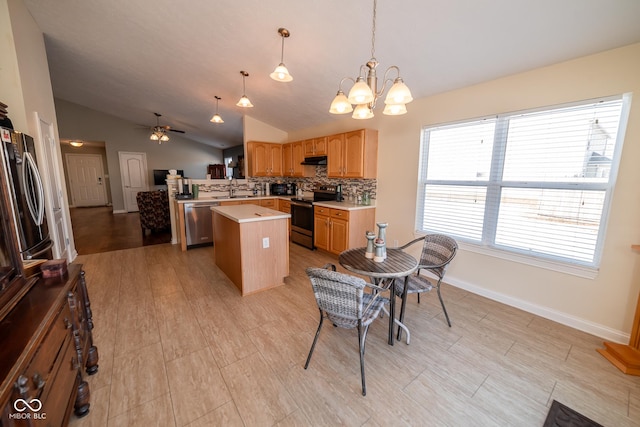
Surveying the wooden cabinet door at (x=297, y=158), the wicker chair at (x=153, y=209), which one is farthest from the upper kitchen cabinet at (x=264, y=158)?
the wicker chair at (x=153, y=209)

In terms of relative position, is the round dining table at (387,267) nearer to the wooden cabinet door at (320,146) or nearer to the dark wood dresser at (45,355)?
the dark wood dresser at (45,355)

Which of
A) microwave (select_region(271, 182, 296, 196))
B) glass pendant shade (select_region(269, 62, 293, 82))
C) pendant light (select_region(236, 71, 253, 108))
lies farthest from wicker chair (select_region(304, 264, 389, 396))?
microwave (select_region(271, 182, 296, 196))

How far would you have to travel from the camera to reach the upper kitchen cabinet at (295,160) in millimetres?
5277

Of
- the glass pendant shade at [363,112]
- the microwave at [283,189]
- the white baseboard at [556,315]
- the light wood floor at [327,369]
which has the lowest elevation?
the light wood floor at [327,369]

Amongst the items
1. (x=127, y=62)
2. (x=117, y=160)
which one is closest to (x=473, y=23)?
(x=127, y=62)

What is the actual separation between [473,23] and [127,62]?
4900 millimetres

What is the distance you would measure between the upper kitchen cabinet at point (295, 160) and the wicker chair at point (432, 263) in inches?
130

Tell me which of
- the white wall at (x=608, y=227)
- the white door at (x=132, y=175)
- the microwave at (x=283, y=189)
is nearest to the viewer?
the white wall at (x=608, y=227)

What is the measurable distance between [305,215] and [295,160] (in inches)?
56.2

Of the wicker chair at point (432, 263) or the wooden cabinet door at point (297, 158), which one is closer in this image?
the wicker chair at point (432, 263)

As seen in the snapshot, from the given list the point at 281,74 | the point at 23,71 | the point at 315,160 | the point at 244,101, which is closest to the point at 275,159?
the point at 315,160

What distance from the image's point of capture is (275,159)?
5.84 meters

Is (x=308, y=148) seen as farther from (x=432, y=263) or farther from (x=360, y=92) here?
(x=360, y=92)

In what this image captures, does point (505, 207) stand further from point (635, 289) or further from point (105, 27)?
point (105, 27)
